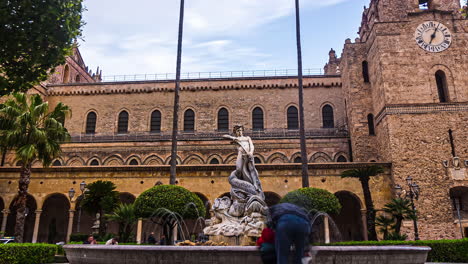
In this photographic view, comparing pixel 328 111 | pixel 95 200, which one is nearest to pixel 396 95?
pixel 328 111

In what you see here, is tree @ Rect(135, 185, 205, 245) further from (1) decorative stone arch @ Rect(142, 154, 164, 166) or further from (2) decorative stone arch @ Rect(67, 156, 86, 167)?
(2) decorative stone arch @ Rect(67, 156, 86, 167)

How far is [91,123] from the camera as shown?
3347 centimetres

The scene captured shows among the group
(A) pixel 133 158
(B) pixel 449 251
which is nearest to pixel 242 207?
(B) pixel 449 251

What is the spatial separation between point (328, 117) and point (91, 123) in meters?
21.1

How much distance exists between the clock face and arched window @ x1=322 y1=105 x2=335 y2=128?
8.99 metres

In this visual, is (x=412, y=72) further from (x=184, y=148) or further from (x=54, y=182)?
(x=54, y=182)

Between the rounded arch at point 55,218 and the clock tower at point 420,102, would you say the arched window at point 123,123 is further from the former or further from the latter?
the clock tower at point 420,102

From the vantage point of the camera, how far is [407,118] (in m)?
23.8

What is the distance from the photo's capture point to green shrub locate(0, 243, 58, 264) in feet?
36.9

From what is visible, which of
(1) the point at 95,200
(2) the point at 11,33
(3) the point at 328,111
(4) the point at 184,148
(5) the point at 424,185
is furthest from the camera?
(3) the point at 328,111

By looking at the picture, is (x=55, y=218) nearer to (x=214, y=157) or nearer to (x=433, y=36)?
(x=214, y=157)

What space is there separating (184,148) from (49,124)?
1179 centimetres

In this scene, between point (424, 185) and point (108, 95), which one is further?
point (108, 95)

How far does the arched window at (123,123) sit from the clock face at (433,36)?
24077 millimetres
